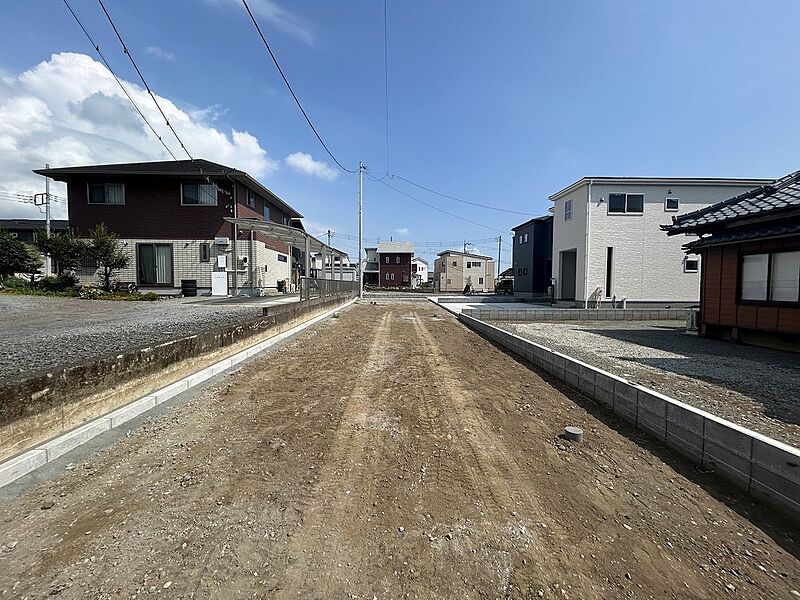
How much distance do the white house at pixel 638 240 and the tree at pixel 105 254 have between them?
2171 cm

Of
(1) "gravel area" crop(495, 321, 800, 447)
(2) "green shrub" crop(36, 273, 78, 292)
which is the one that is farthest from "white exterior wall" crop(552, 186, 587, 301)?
(2) "green shrub" crop(36, 273, 78, 292)

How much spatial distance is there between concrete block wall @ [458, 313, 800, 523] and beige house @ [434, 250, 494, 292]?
45.6m

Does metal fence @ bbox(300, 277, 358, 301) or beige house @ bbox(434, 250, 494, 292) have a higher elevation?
beige house @ bbox(434, 250, 494, 292)

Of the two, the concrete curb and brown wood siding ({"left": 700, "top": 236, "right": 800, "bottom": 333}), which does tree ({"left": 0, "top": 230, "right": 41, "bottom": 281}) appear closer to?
the concrete curb

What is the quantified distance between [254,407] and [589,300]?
17.3 meters

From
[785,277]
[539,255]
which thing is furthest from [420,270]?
[785,277]

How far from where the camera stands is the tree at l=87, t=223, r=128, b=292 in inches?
618

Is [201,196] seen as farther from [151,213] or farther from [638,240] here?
[638,240]

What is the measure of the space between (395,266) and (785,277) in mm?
45680

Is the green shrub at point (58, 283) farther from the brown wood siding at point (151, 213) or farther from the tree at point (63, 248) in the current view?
the brown wood siding at point (151, 213)

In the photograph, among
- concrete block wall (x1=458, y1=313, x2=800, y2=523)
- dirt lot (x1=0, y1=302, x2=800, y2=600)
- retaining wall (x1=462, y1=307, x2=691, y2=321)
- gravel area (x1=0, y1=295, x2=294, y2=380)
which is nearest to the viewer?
dirt lot (x1=0, y1=302, x2=800, y2=600)

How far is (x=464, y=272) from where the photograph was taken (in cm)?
5012

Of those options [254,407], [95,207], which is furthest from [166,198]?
[254,407]

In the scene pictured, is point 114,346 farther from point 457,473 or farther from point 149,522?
point 457,473
